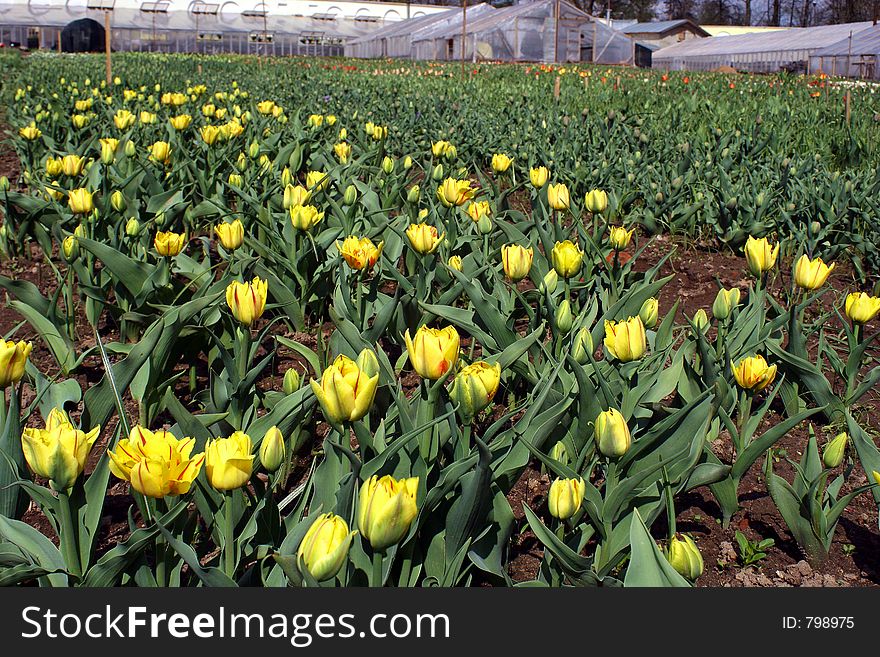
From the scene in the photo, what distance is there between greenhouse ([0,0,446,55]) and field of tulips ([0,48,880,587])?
38807 millimetres

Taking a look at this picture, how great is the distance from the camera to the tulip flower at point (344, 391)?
4.58 feet

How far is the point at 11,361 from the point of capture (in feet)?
5.24

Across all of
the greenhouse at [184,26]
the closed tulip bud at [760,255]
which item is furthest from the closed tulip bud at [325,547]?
the greenhouse at [184,26]

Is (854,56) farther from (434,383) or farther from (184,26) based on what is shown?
(434,383)

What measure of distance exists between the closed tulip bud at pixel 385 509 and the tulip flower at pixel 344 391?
202mm

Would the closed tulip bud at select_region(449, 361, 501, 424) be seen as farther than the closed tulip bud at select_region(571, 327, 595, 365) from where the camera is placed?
No

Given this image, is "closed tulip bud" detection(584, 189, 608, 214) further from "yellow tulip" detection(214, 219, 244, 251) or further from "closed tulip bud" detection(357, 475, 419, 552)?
"closed tulip bud" detection(357, 475, 419, 552)

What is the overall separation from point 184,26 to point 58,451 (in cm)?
4470

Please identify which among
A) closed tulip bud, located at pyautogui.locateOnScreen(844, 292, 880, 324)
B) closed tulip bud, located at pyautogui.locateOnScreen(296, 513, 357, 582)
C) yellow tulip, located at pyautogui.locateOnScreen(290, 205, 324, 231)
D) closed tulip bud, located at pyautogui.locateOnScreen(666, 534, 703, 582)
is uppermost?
yellow tulip, located at pyautogui.locateOnScreen(290, 205, 324, 231)

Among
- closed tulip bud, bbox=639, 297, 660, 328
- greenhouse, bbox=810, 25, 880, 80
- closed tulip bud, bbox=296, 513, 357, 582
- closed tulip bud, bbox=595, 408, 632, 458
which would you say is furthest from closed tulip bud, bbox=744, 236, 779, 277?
greenhouse, bbox=810, 25, 880, 80

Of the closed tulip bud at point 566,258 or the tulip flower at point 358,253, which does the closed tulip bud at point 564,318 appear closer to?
the closed tulip bud at point 566,258

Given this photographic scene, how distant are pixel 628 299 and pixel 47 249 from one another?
264 centimetres

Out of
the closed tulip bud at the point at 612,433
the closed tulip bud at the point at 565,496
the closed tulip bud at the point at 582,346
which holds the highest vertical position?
the closed tulip bud at the point at 582,346

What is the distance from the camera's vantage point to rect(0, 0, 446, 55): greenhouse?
134 ft
